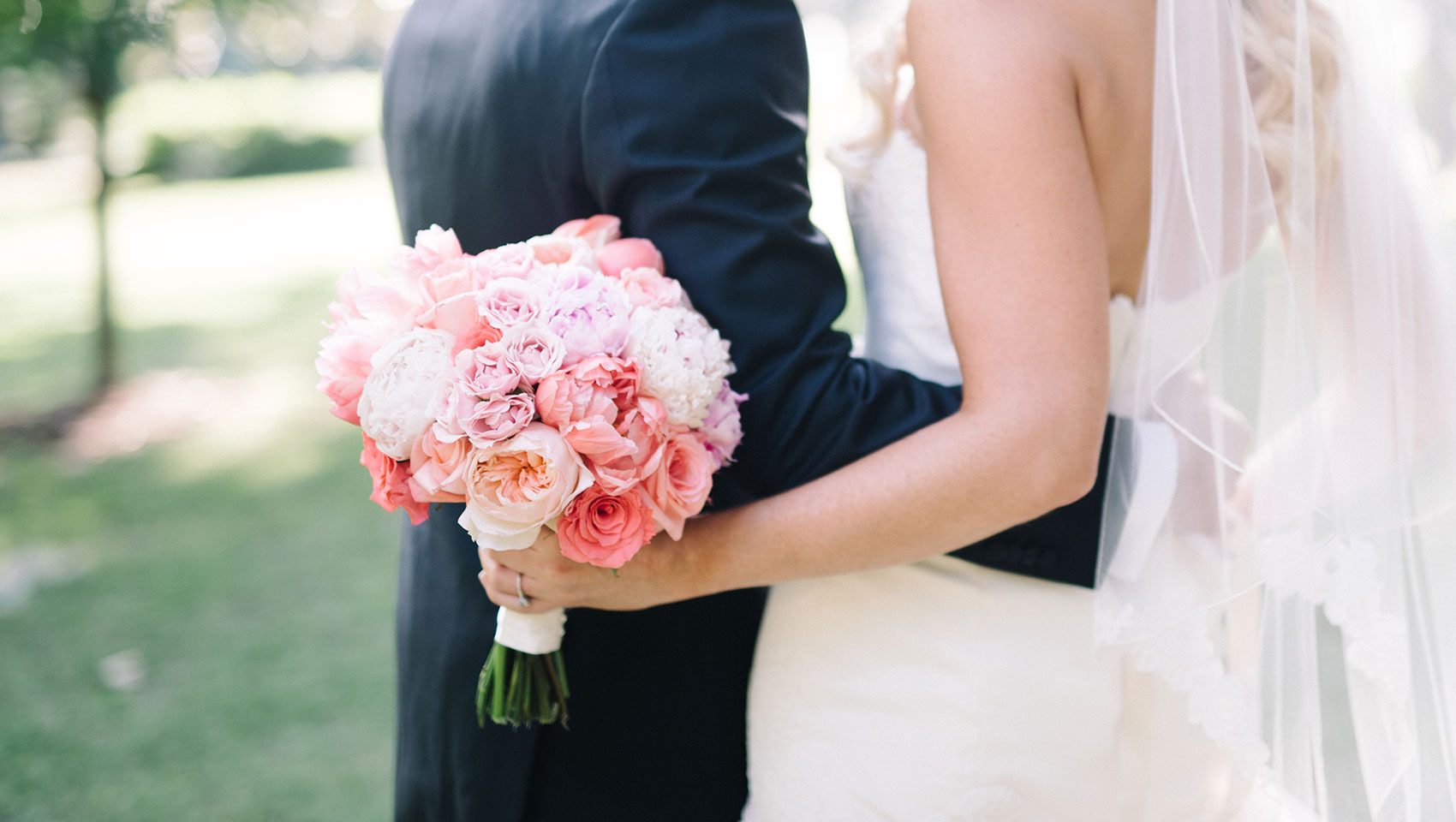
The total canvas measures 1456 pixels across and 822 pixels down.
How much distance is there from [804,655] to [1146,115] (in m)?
0.98

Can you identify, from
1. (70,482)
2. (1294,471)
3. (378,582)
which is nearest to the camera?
(1294,471)

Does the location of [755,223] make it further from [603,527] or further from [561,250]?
[603,527]

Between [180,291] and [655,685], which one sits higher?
[180,291]

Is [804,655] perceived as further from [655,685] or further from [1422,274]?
[1422,274]

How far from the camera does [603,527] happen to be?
1425 mm

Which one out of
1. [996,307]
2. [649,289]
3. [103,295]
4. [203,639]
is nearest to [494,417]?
[649,289]

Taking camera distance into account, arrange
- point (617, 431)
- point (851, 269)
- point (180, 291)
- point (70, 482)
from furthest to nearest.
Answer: point (180, 291)
point (851, 269)
point (70, 482)
point (617, 431)

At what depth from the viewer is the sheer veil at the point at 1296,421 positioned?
1438 millimetres

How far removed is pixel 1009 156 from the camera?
4.68 feet

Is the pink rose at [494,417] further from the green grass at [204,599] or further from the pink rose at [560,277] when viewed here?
the green grass at [204,599]

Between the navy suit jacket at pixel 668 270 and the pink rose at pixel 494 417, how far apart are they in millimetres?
351

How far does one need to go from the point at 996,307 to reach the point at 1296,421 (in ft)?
1.54

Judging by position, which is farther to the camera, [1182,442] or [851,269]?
[851,269]

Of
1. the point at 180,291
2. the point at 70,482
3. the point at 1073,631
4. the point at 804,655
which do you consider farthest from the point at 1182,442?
the point at 180,291
